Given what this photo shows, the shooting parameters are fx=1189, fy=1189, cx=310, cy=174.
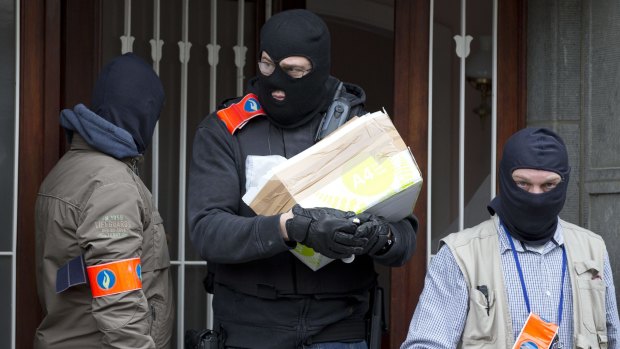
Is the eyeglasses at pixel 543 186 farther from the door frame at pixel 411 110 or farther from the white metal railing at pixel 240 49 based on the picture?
the white metal railing at pixel 240 49

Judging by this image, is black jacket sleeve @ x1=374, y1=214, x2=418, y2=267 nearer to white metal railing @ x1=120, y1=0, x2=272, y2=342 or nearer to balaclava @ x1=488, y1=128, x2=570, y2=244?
balaclava @ x1=488, y1=128, x2=570, y2=244

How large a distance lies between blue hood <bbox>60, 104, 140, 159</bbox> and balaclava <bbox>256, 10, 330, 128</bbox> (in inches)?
22.4

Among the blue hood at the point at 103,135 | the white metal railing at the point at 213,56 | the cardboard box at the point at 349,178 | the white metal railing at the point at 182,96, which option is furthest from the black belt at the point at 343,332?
the white metal railing at the point at 213,56

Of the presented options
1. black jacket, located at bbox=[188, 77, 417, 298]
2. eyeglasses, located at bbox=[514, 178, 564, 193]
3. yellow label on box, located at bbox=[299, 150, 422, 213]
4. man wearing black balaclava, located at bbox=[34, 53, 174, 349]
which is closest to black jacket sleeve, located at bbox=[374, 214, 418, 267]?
black jacket, located at bbox=[188, 77, 417, 298]

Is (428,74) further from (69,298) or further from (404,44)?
(69,298)

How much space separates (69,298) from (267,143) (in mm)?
884

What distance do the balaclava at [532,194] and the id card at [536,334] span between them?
Answer: 0.33 meters

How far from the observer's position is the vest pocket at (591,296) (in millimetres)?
4125

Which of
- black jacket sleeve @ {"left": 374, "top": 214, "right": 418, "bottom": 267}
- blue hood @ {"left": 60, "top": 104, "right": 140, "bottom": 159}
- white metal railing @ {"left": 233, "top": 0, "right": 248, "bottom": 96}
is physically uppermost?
white metal railing @ {"left": 233, "top": 0, "right": 248, "bottom": 96}

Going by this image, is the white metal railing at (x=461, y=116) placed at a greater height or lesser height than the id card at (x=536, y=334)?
greater

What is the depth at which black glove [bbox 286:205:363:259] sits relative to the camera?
336 cm

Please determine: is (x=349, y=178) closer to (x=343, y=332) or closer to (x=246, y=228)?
(x=246, y=228)

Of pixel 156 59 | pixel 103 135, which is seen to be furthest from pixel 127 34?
pixel 103 135

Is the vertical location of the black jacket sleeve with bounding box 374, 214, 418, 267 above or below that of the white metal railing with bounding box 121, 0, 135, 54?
below
